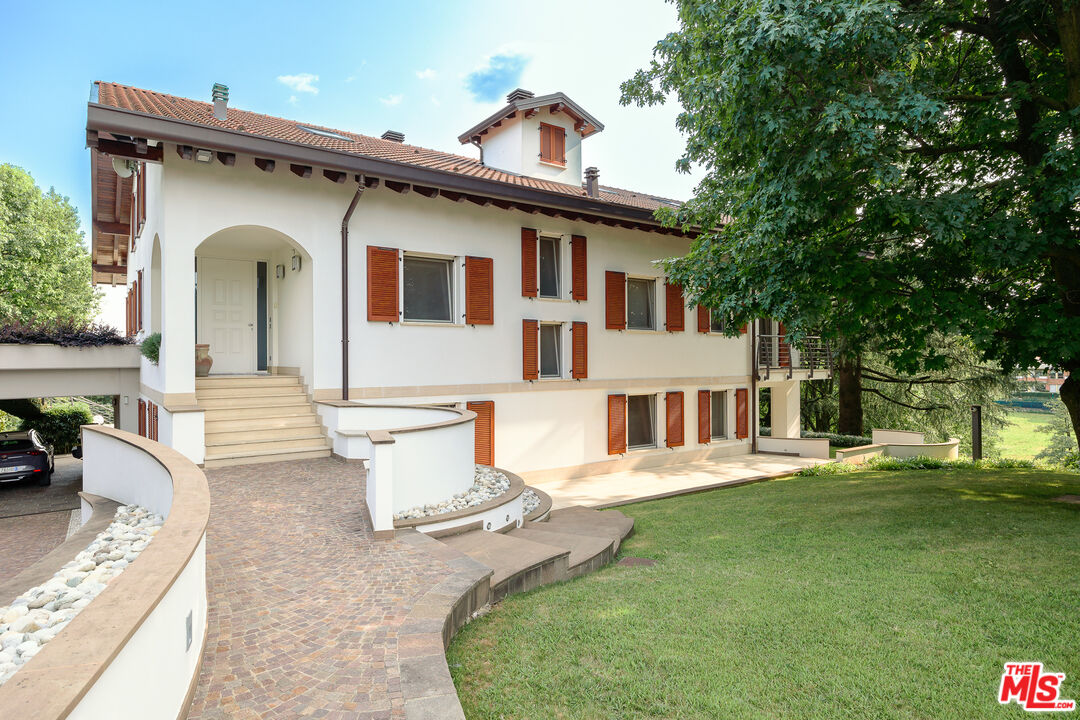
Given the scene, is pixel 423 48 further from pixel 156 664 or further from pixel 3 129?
pixel 3 129

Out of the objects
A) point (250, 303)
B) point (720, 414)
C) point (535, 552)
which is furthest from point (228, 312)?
point (720, 414)

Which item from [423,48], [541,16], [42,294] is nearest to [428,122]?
[423,48]

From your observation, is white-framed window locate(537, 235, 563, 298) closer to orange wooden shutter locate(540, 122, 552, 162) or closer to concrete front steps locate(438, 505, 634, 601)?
orange wooden shutter locate(540, 122, 552, 162)

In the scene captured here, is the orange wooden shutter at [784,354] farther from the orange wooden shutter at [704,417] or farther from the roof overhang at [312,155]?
the roof overhang at [312,155]

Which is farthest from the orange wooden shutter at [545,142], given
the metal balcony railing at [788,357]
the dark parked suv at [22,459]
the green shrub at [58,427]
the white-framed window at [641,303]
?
the green shrub at [58,427]

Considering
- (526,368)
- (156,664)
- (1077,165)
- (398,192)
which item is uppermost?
(398,192)

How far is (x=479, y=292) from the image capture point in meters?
11.8

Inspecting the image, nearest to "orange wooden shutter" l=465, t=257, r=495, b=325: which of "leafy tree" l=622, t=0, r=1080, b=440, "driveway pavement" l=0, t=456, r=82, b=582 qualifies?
"leafy tree" l=622, t=0, r=1080, b=440

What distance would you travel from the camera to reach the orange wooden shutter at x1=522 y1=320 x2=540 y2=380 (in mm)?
12398

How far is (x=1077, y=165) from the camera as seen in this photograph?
578 centimetres

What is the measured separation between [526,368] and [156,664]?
34.0 ft

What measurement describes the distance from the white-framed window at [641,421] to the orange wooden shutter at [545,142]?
22.0 ft

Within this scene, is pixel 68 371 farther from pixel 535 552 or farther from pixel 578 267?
pixel 535 552

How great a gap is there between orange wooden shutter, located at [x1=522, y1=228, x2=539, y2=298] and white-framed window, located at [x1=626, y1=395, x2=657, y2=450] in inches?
161
